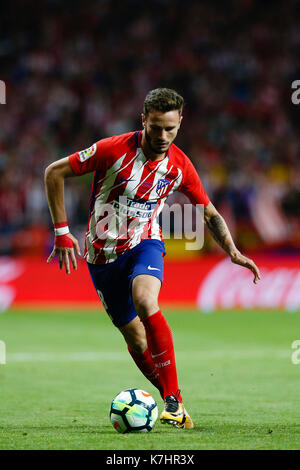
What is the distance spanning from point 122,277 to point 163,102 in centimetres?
129

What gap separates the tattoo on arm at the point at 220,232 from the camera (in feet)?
19.9

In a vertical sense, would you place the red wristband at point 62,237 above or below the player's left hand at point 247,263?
above

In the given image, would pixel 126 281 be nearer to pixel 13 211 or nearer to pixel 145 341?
pixel 145 341

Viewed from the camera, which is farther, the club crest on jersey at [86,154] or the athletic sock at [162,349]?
the club crest on jersey at [86,154]

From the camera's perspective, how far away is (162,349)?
5.39m

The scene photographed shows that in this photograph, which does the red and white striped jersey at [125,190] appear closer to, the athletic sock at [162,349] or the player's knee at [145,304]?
the player's knee at [145,304]

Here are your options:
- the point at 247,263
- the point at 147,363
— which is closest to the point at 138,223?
the point at 247,263

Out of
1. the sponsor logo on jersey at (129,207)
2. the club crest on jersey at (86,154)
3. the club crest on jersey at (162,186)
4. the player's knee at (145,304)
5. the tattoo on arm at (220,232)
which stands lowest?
the player's knee at (145,304)

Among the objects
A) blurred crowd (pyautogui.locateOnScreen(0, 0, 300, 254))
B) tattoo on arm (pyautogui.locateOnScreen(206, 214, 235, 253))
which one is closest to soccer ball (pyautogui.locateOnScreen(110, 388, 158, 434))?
tattoo on arm (pyautogui.locateOnScreen(206, 214, 235, 253))

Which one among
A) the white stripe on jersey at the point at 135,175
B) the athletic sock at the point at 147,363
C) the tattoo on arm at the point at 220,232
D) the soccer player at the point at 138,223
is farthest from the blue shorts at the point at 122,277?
the tattoo on arm at the point at 220,232

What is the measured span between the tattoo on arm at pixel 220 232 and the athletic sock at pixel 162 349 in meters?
0.95

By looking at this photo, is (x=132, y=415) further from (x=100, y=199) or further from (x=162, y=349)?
(x=100, y=199)

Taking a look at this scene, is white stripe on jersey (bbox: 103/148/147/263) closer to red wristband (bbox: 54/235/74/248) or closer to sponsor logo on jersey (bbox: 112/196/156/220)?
sponsor logo on jersey (bbox: 112/196/156/220)

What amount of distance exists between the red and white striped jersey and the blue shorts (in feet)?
0.17
